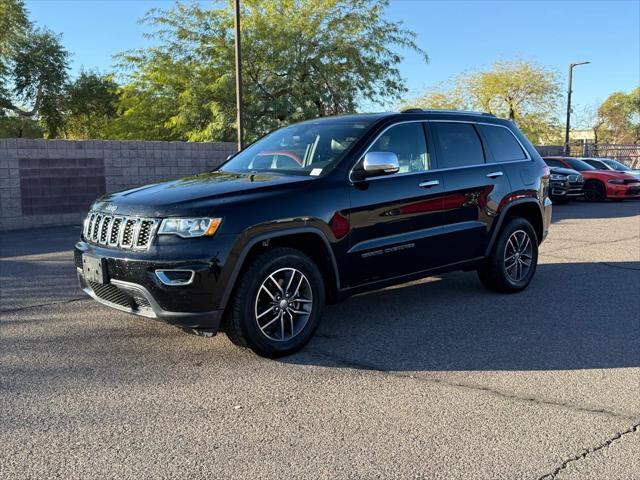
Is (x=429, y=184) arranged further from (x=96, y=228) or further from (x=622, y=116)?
(x=622, y=116)

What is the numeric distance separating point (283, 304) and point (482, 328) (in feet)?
6.14

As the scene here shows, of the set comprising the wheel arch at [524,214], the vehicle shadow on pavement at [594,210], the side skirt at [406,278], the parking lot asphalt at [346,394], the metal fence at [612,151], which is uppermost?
the metal fence at [612,151]

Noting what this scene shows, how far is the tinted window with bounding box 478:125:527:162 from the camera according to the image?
6402 millimetres

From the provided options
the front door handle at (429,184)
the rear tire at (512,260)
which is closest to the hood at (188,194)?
the front door handle at (429,184)

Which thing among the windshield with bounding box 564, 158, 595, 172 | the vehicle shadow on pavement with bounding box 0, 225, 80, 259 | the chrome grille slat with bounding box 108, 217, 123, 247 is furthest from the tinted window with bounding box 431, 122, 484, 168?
the windshield with bounding box 564, 158, 595, 172

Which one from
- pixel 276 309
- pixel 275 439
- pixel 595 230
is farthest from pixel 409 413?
pixel 595 230

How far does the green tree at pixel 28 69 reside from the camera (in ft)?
107

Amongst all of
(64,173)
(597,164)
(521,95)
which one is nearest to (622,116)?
(521,95)

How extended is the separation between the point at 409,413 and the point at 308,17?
22.6m

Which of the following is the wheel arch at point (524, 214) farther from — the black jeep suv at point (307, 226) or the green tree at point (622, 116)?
the green tree at point (622, 116)

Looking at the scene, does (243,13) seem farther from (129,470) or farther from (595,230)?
(129,470)

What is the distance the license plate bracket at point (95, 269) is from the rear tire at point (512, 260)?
382 cm

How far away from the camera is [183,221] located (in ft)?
13.4

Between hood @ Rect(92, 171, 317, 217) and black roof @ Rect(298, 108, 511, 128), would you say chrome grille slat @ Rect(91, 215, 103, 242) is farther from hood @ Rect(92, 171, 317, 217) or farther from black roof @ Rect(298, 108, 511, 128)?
black roof @ Rect(298, 108, 511, 128)
